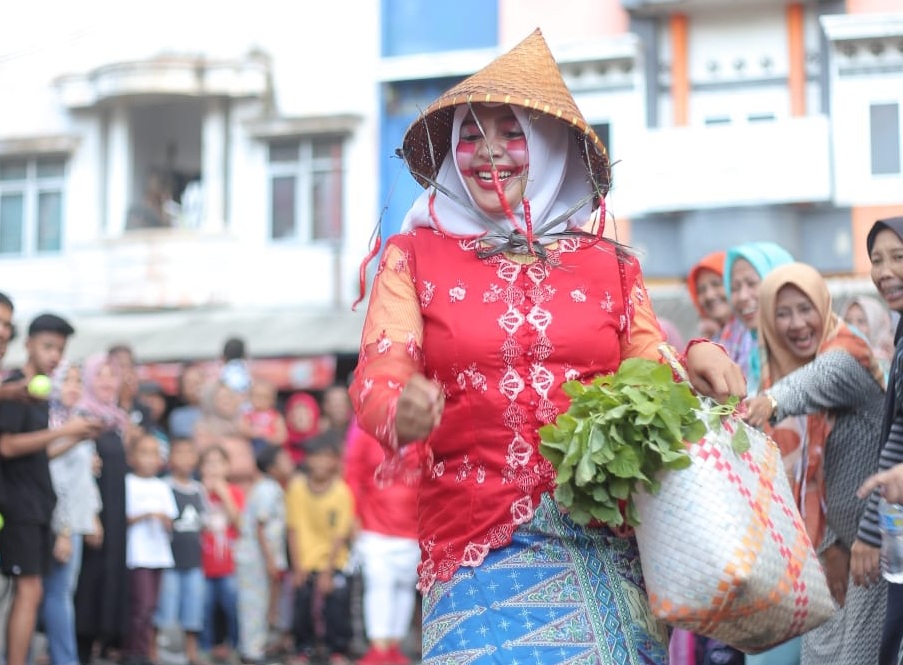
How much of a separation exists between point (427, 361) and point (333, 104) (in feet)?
57.3

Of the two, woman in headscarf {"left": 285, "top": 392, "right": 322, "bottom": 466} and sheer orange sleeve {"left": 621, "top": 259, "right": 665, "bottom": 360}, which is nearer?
sheer orange sleeve {"left": 621, "top": 259, "right": 665, "bottom": 360}

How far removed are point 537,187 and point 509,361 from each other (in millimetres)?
565

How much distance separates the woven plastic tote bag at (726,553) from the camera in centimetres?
340

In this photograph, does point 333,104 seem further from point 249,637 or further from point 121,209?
point 249,637

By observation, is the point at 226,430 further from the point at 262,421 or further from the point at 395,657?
the point at 395,657

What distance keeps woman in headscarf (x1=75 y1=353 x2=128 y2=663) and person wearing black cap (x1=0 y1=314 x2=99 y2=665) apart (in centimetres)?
121

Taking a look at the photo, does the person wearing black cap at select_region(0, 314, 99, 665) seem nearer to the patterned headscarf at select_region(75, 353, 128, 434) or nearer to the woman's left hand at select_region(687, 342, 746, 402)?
the patterned headscarf at select_region(75, 353, 128, 434)

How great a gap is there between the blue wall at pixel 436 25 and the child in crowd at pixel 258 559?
1048cm

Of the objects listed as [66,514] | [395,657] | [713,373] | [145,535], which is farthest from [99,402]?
[713,373]

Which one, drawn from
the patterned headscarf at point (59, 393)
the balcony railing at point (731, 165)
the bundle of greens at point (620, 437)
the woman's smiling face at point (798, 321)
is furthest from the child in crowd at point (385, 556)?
the balcony railing at point (731, 165)

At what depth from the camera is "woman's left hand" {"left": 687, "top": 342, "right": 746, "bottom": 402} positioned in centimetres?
371

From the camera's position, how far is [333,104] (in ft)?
68.5

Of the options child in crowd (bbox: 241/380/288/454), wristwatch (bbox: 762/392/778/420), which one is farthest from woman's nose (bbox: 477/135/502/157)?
child in crowd (bbox: 241/380/288/454)

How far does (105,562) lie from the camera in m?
9.31
